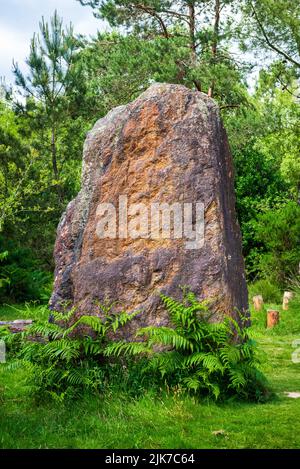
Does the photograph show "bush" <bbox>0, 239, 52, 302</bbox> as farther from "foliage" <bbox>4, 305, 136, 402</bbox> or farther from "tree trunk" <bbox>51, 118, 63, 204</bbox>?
"foliage" <bbox>4, 305, 136, 402</bbox>

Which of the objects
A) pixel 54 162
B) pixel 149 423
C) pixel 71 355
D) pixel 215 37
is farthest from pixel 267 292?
pixel 215 37

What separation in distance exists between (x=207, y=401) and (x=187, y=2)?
17.9m

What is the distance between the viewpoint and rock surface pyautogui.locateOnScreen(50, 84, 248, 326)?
561 centimetres

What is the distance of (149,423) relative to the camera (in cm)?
465

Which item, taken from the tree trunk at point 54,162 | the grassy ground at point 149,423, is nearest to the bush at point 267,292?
the tree trunk at point 54,162

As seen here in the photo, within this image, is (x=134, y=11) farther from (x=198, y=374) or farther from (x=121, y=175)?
(x=198, y=374)

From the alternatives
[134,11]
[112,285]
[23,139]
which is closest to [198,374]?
[112,285]

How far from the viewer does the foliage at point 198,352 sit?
207 inches

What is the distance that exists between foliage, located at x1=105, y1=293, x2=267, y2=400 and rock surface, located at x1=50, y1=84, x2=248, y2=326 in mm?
A: 181

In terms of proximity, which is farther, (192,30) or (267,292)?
(192,30)

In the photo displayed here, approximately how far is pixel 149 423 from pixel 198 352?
905 millimetres

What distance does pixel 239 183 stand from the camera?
739 inches

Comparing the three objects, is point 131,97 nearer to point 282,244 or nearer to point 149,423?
point 282,244
